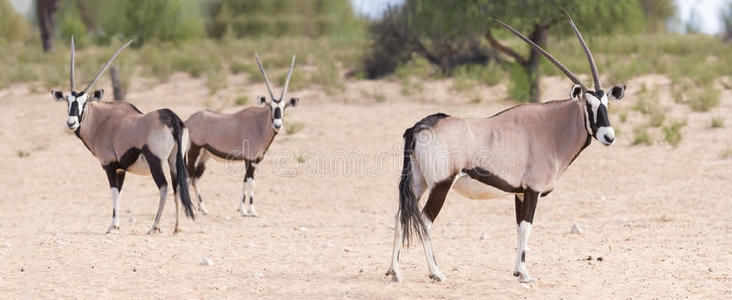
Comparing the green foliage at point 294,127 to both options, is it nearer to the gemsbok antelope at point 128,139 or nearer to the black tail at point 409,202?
the gemsbok antelope at point 128,139

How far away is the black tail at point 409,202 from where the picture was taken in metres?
6.39

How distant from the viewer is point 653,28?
4225 cm

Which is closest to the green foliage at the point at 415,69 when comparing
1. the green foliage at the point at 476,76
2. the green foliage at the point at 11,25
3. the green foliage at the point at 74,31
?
the green foliage at the point at 476,76

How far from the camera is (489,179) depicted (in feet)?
21.2

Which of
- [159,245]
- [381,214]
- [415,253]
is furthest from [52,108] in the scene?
[415,253]

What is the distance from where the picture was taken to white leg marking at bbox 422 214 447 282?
255 inches

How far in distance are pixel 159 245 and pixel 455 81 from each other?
13.5 metres

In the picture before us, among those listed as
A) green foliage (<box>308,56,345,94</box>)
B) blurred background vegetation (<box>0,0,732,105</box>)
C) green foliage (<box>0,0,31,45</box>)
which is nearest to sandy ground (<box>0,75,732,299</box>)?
blurred background vegetation (<box>0,0,732,105</box>)

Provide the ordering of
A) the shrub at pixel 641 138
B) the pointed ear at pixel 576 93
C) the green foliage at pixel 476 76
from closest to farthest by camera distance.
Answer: the pointed ear at pixel 576 93 → the shrub at pixel 641 138 → the green foliage at pixel 476 76

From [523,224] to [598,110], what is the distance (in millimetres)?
996

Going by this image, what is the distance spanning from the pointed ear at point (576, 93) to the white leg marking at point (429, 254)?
4.54 feet

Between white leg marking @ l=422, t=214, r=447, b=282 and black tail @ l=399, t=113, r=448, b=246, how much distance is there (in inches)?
1.5

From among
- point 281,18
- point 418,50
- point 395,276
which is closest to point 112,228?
point 395,276

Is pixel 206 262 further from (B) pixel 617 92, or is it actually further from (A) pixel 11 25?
(A) pixel 11 25
